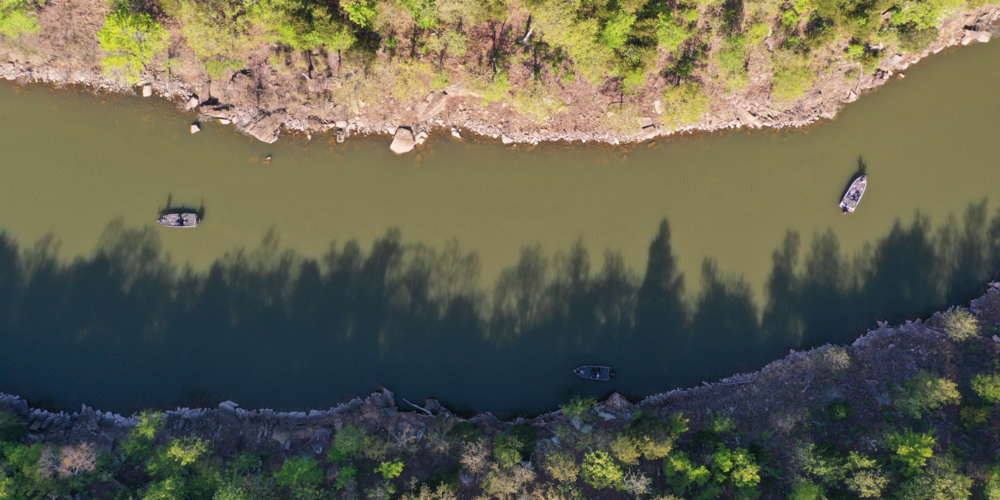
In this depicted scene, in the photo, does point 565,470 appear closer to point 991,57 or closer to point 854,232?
point 854,232

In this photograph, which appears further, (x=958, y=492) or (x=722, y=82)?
(x=722, y=82)

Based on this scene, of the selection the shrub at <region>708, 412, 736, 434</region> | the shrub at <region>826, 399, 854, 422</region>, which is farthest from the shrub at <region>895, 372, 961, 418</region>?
the shrub at <region>708, 412, 736, 434</region>

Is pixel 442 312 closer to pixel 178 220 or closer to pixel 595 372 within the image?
pixel 595 372

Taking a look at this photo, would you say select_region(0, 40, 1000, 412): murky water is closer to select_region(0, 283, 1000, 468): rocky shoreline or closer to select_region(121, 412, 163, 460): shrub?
select_region(0, 283, 1000, 468): rocky shoreline

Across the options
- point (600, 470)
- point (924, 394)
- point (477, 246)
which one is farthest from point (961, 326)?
point (477, 246)

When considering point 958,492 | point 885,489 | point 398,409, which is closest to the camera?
point 958,492

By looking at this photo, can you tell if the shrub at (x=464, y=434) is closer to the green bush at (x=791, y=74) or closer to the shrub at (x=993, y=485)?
the green bush at (x=791, y=74)

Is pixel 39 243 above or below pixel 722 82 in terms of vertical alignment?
below

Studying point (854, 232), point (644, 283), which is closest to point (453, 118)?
point (644, 283)
